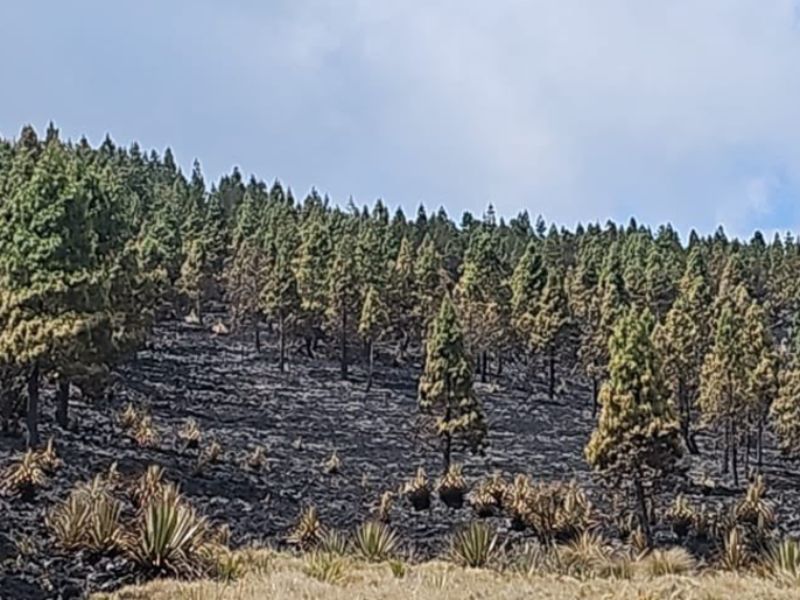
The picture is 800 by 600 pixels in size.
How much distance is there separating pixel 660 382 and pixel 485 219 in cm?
12157

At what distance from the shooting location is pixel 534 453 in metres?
52.3

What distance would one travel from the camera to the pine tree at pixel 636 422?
33.2 metres

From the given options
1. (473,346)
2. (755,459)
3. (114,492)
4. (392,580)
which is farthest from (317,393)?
(392,580)

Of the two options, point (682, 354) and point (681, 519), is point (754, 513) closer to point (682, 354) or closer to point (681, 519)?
point (681, 519)

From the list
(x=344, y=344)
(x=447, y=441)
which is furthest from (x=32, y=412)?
(x=344, y=344)

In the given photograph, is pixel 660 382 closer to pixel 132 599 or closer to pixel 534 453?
pixel 534 453

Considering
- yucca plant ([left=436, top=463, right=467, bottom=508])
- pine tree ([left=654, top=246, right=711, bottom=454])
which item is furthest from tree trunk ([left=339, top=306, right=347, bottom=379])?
yucca plant ([left=436, top=463, right=467, bottom=508])

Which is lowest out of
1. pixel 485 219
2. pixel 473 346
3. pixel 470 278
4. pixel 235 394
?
pixel 235 394

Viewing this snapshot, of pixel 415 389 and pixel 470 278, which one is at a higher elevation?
pixel 470 278

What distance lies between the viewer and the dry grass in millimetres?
12742

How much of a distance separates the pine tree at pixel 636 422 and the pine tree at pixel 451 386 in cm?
879

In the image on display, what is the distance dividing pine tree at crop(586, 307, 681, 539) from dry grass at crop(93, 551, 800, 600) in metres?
17.6

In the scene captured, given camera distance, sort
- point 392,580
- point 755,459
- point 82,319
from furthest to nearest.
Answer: point 755,459
point 82,319
point 392,580

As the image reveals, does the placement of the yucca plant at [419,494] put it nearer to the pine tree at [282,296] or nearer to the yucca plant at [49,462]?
the yucca plant at [49,462]
